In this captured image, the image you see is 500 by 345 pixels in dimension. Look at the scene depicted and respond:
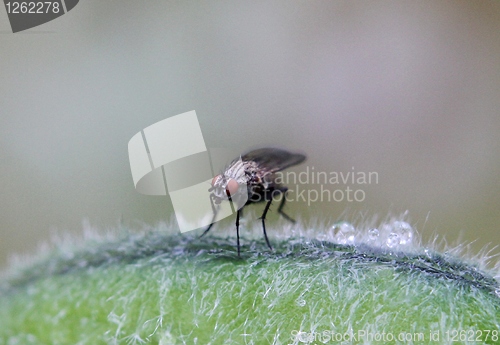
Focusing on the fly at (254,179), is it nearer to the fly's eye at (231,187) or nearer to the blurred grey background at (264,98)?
the fly's eye at (231,187)

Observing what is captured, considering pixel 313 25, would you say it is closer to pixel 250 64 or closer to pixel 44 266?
pixel 250 64

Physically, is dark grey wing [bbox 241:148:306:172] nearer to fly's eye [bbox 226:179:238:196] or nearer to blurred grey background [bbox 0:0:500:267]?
fly's eye [bbox 226:179:238:196]

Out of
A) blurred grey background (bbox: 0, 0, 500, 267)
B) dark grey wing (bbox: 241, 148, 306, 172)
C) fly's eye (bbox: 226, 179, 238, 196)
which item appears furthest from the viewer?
blurred grey background (bbox: 0, 0, 500, 267)

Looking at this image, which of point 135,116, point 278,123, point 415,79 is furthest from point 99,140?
point 415,79

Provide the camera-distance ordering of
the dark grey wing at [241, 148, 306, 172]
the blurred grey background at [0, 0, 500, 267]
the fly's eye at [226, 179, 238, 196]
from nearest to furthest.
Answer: the fly's eye at [226, 179, 238, 196], the dark grey wing at [241, 148, 306, 172], the blurred grey background at [0, 0, 500, 267]

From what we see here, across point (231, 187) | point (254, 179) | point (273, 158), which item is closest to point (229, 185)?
point (231, 187)

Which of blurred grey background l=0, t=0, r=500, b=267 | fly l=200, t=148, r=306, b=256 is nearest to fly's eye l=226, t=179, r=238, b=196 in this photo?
fly l=200, t=148, r=306, b=256

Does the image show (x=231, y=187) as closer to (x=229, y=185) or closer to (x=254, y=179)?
(x=229, y=185)
